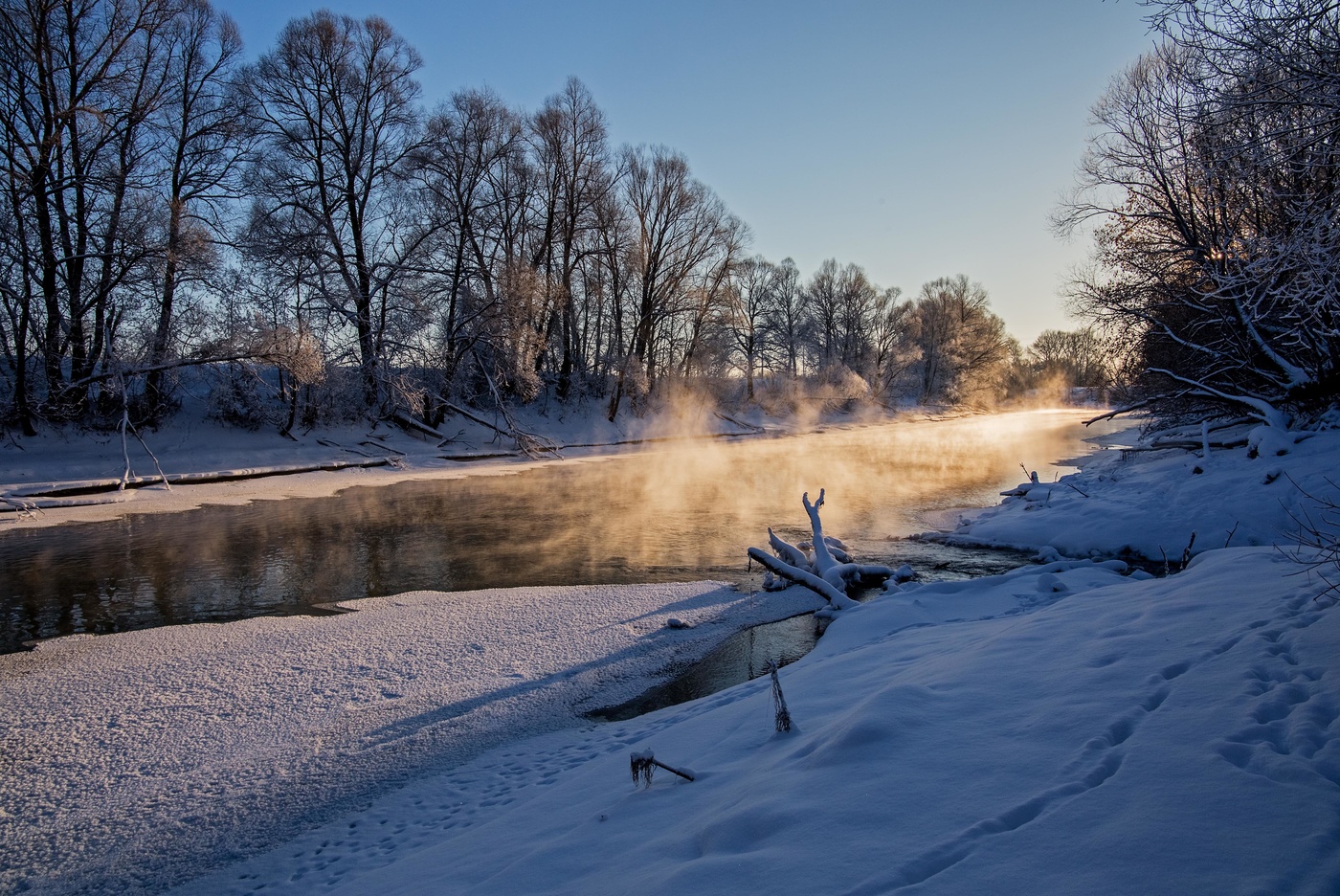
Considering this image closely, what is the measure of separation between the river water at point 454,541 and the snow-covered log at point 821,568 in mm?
523

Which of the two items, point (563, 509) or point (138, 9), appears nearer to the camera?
point (563, 509)

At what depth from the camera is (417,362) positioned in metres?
24.1

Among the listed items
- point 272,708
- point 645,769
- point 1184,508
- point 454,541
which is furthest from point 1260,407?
point 272,708

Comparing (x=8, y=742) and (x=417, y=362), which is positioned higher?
(x=417, y=362)

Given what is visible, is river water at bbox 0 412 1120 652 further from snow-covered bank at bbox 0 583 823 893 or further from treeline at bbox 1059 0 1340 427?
treeline at bbox 1059 0 1340 427

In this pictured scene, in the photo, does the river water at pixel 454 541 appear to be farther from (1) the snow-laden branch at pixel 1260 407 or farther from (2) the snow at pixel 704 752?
(1) the snow-laden branch at pixel 1260 407

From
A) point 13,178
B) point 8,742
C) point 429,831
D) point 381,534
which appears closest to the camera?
point 429,831

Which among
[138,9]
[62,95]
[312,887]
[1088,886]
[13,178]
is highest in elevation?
[138,9]

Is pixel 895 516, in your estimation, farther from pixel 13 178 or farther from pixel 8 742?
pixel 13 178

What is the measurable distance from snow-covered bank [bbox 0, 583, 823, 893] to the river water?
1141mm

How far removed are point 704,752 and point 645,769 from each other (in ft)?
1.87

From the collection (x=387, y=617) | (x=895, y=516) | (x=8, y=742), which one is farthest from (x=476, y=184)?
(x=8, y=742)

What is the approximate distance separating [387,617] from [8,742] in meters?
3.13

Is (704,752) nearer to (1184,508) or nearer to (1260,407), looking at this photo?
(1184,508)
